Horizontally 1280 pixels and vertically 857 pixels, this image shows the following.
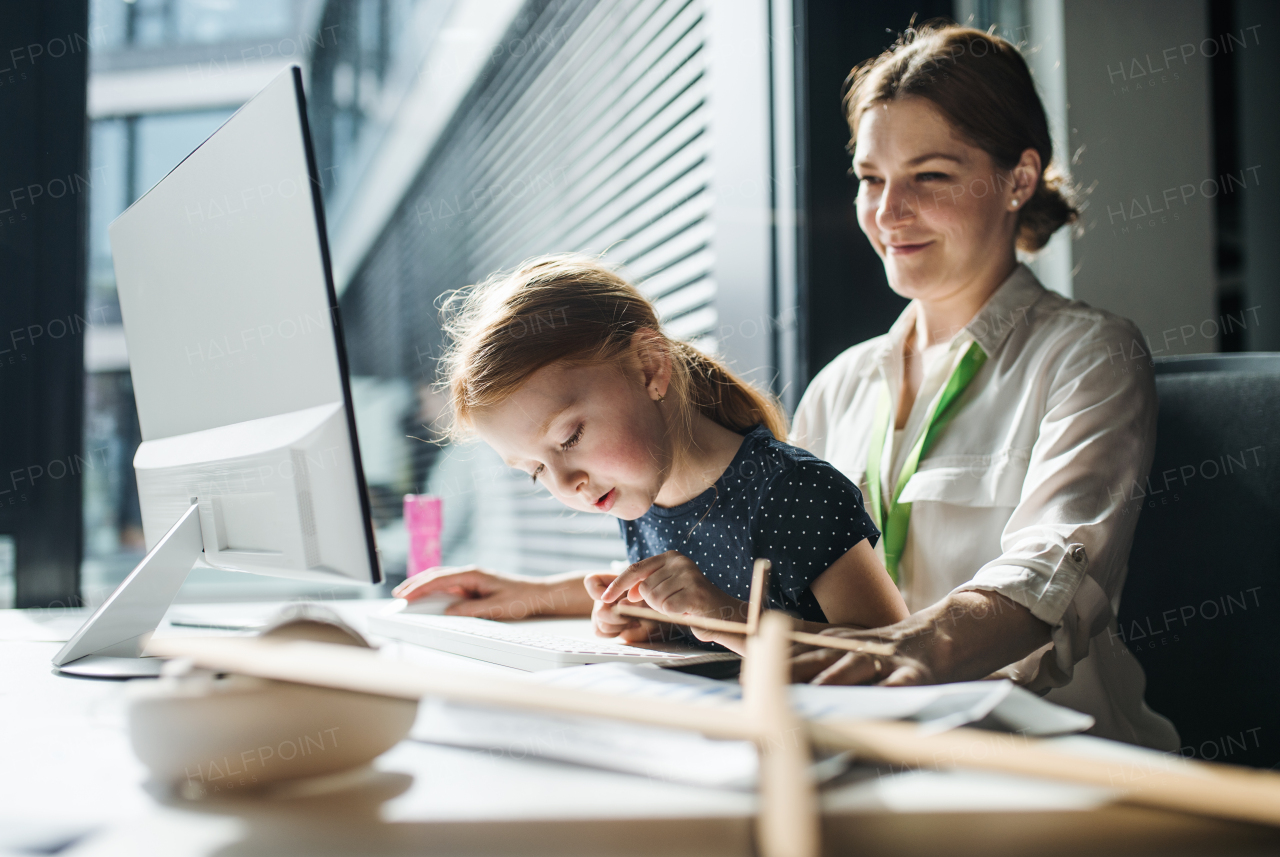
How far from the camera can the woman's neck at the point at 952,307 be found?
1252 mm

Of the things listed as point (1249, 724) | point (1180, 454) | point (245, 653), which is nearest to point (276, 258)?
point (245, 653)

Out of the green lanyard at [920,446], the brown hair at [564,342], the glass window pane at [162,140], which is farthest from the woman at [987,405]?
the glass window pane at [162,140]

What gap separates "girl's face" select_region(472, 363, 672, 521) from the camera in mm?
996

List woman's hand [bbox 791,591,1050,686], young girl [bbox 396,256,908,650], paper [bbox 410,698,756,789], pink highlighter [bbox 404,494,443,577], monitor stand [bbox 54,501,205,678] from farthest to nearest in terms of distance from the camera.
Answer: pink highlighter [bbox 404,494,443,577] → young girl [bbox 396,256,908,650] → monitor stand [bbox 54,501,205,678] → woman's hand [bbox 791,591,1050,686] → paper [bbox 410,698,756,789]

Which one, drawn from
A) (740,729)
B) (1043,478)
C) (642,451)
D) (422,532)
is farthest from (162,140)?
(740,729)

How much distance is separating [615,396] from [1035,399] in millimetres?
567

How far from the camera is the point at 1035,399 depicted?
1078 millimetres

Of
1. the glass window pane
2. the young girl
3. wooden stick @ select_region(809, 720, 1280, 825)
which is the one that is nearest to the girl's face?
the young girl

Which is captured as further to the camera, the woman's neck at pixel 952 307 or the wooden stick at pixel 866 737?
the woman's neck at pixel 952 307

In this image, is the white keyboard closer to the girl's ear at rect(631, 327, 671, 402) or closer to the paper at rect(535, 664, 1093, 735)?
the paper at rect(535, 664, 1093, 735)

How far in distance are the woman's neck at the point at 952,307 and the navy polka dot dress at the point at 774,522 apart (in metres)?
0.38

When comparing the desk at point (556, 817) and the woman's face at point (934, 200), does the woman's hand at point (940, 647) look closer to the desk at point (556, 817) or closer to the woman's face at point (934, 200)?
the desk at point (556, 817)

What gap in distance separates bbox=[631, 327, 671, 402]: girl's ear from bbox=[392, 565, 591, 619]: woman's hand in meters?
0.32

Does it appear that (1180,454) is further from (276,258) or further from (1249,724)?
(276,258)
